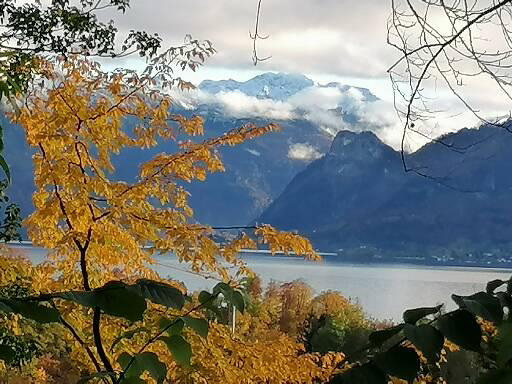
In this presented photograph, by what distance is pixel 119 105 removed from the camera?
16.1 feet

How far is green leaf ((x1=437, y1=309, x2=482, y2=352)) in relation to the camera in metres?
0.71

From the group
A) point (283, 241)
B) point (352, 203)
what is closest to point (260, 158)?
point (352, 203)

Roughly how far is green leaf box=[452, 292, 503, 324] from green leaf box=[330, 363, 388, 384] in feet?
0.30

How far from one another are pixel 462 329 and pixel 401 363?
0.19ft

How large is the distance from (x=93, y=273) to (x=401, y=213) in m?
68.7

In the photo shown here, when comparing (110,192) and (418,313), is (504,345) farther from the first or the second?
(110,192)

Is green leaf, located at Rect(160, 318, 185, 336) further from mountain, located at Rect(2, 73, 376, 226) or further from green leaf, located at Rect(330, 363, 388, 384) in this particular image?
mountain, located at Rect(2, 73, 376, 226)

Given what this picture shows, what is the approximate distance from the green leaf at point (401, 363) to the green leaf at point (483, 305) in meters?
0.06

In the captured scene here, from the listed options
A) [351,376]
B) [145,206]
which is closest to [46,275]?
[145,206]

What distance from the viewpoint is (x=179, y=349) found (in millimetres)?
865

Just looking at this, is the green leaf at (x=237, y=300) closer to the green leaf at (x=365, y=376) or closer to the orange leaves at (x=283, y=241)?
the green leaf at (x=365, y=376)

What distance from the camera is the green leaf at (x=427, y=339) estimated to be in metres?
0.70

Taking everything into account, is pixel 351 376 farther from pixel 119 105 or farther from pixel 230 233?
pixel 230 233

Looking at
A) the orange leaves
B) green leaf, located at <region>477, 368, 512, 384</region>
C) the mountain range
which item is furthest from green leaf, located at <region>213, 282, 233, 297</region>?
the mountain range
